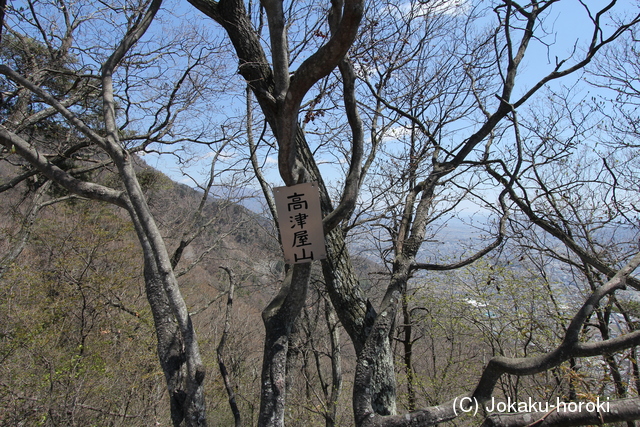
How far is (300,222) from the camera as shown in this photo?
186cm

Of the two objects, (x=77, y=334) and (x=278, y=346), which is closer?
(x=278, y=346)

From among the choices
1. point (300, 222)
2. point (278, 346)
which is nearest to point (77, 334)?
point (278, 346)

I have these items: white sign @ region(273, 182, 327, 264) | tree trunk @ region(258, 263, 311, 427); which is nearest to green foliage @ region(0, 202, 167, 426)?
tree trunk @ region(258, 263, 311, 427)

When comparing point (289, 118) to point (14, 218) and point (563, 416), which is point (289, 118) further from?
point (14, 218)

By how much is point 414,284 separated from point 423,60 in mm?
3600

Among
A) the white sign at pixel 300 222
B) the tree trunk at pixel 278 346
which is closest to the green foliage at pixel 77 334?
the tree trunk at pixel 278 346

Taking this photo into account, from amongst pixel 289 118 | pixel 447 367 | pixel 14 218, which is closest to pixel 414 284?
pixel 447 367

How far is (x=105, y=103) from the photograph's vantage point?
7.48 ft

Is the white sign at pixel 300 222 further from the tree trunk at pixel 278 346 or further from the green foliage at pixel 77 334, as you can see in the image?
the green foliage at pixel 77 334

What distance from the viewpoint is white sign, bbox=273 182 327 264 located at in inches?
72.4

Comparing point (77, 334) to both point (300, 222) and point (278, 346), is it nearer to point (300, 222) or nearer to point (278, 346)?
point (278, 346)

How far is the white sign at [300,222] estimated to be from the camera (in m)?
1.84

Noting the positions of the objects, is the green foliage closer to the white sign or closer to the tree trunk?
the tree trunk

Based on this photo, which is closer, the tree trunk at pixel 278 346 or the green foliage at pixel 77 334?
the tree trunk at pixel 278 346
